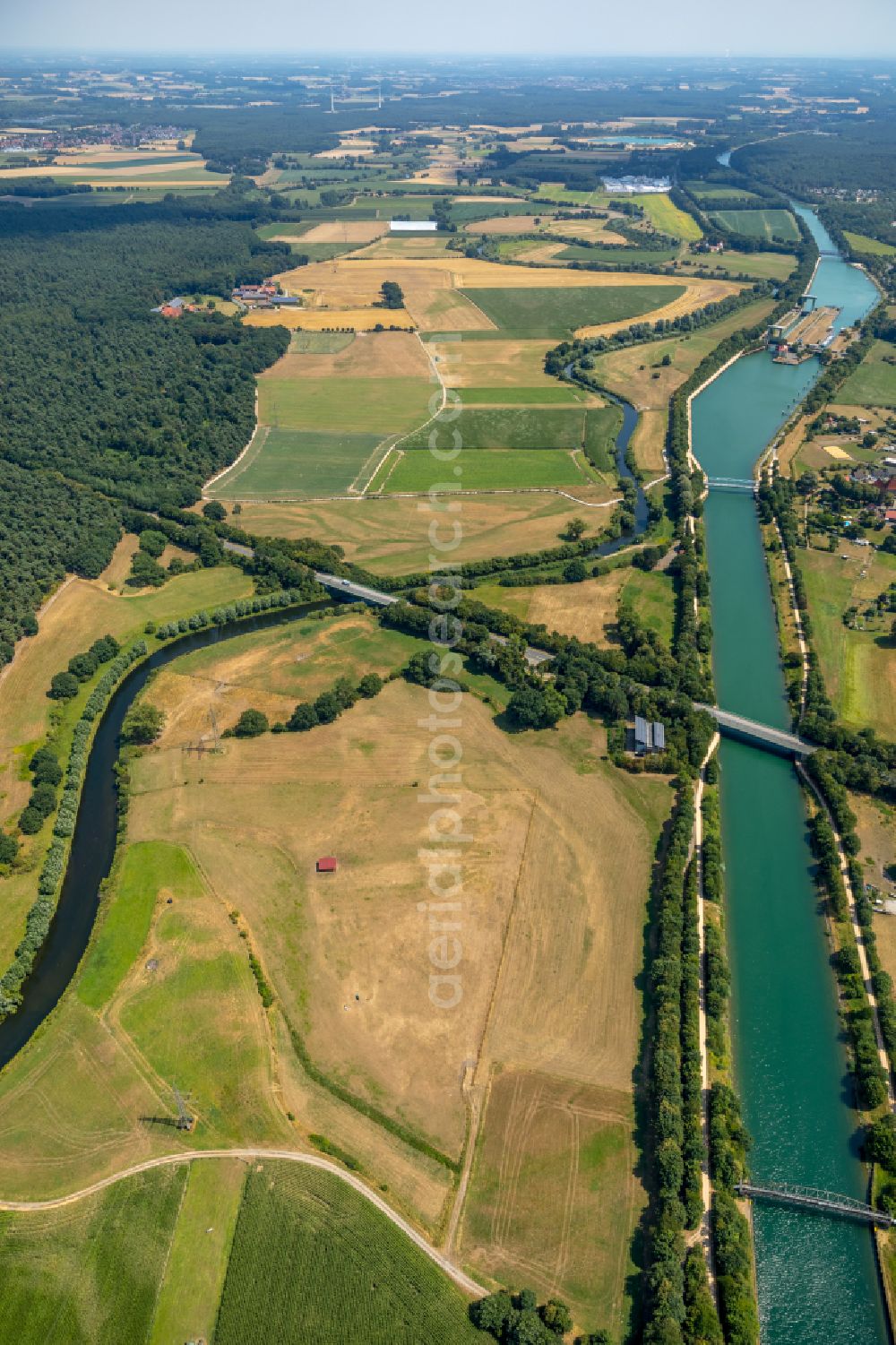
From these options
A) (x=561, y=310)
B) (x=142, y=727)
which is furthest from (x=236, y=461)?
(x=561, y=310)

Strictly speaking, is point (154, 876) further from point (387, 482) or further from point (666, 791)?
point (387, 482)

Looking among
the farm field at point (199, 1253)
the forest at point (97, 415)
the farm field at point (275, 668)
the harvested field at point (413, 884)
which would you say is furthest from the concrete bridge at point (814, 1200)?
the forest at point (97, 415)

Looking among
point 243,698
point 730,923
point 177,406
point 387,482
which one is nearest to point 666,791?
point 730,923

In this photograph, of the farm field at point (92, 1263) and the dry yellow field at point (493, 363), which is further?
the dry yellow field at point (493, 363)

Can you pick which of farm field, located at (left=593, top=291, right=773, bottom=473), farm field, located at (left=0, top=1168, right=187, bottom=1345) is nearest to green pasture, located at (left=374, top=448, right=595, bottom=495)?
farm field, located at (left=593, top=291, right=773, bottom=473)

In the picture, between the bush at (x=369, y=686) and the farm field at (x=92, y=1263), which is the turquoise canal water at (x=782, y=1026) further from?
the bush at (x=369, y=686)

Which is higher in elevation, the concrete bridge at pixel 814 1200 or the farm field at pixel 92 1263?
the concrete bridge at pixel 814 1200
